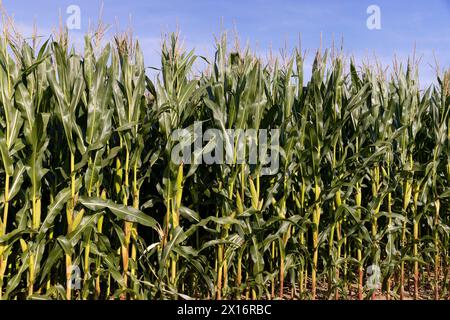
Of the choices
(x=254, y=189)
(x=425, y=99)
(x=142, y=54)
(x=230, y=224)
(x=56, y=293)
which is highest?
(x=142, y=54)

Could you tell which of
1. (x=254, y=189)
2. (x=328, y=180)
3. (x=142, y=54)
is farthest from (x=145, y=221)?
(x=328, y=180)

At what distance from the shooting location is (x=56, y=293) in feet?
14.0

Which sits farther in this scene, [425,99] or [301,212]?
[425,99]

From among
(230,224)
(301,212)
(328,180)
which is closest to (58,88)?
(230,224)

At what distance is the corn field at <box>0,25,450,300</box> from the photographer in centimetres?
412

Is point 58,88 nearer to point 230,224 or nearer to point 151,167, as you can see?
point 151,167

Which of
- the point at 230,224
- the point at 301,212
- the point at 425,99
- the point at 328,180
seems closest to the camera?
the point at 230,224

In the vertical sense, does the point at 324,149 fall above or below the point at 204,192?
above

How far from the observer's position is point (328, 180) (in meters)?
5.64

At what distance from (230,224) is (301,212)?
87 centimetres

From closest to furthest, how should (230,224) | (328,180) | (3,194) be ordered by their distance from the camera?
(3,194), (230,224), (328,180)

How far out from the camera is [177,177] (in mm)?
4473

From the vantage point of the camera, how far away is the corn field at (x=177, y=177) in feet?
13.5

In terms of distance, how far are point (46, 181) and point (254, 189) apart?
192 cm
